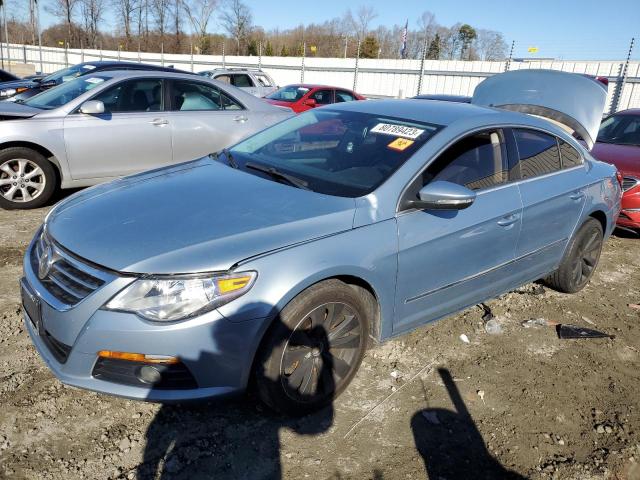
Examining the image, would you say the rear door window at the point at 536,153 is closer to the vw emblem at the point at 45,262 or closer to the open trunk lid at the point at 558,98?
the open trunk lid at the point at 558,98

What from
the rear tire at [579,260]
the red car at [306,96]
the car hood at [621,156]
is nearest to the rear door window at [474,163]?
the rear tire at [579,260]

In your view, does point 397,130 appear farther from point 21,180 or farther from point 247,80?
point 247,80

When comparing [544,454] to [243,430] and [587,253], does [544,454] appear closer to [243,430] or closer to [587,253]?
[243,430]

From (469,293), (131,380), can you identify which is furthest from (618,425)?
(131,380)

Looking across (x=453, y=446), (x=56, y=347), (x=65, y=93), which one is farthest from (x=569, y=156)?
(x=65, y=93)

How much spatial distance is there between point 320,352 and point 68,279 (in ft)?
4.16

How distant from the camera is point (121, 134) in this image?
19.7 ft

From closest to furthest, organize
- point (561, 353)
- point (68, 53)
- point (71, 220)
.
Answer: point (71, 220)
point (561, 353)
point (68, 53)

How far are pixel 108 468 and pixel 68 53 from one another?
123 ft

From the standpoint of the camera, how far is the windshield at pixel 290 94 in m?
14.0

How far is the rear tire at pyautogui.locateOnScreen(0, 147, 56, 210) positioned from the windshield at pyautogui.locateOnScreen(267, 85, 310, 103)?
8.93 m

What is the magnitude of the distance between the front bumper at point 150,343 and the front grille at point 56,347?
12 mm

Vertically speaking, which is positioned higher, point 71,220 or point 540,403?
point 71,220

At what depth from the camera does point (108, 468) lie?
229 centimetres
